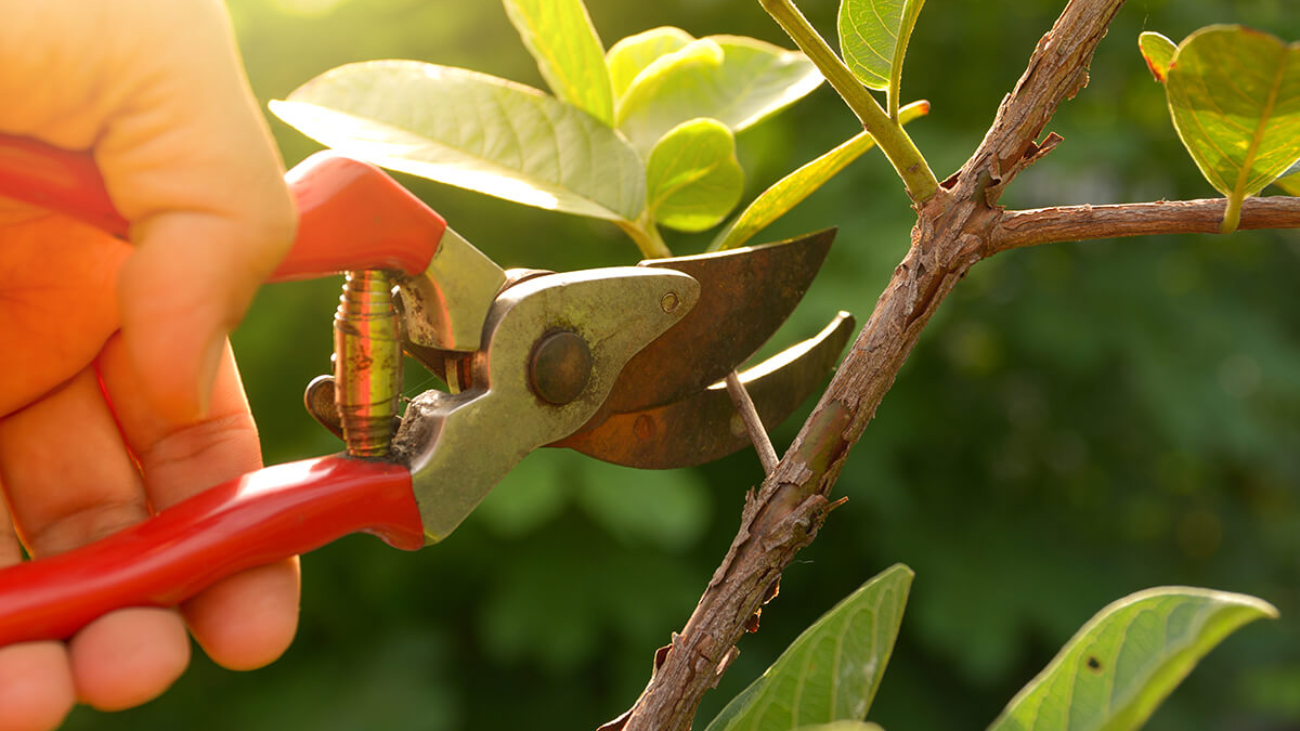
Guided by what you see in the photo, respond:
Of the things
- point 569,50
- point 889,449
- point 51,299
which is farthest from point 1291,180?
point 889,449

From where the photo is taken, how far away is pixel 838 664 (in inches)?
21.9

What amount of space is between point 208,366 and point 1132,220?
1.81ft

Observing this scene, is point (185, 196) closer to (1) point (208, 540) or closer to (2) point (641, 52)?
(1) point (208, 540)

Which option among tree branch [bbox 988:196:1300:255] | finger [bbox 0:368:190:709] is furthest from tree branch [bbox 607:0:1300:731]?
finger [bbox 0:368:190:709]

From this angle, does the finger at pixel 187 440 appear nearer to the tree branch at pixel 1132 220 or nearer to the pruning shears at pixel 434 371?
the pruning shears at pixel 434 371

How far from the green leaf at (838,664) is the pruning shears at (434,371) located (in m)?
0.21

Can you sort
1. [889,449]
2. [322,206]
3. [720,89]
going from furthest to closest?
[889,449]
[720,89]
[322,206]

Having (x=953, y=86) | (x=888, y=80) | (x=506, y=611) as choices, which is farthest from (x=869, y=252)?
(x=888, y=80)

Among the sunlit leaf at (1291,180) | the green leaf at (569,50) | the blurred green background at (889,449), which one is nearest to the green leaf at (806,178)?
the green leaf at (569,50)

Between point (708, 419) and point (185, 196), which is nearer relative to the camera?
point (185, 196)

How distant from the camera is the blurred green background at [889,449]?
2.13 m

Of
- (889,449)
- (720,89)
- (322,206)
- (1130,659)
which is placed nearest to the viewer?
(1130,659)

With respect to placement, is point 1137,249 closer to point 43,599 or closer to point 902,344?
point 902,344

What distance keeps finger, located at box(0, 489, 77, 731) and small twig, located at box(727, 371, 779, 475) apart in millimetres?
444
